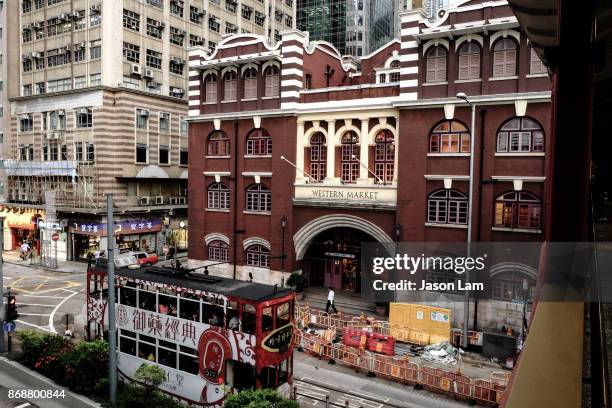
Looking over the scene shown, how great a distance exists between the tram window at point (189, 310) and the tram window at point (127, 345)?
289cm

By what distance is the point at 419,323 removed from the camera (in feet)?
70.4

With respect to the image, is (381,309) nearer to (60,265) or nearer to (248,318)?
(248,318)

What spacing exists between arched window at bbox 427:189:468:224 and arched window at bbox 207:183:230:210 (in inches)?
538

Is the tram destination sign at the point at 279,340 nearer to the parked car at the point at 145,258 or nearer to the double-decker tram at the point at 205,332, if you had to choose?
the double-decker tram at the point at 205,332

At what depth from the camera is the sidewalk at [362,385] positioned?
1606cm

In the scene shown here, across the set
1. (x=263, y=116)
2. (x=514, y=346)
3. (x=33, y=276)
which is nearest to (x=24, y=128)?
(x=33, y=276)

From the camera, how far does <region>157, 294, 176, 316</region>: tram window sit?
15.3m

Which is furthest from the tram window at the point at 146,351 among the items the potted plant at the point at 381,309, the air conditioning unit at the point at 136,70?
the air conditioning unit at the point at 136,70

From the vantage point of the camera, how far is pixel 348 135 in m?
28.3

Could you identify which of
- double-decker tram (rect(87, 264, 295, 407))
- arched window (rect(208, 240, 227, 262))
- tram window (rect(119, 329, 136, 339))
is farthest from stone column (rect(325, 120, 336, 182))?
tram window (rect(119, 329, 136, 339))

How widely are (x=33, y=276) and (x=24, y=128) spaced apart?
1692cm

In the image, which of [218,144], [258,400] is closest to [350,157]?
[218,144]

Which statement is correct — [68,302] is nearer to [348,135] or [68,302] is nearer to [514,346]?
[348,135]

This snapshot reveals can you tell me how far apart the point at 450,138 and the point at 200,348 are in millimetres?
16467
